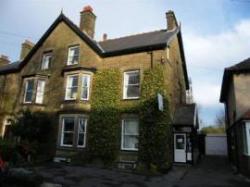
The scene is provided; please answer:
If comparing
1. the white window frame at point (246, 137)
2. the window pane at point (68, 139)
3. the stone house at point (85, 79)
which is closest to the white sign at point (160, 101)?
the stone house at point (85, 79)

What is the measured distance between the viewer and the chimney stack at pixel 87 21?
83.5 ft

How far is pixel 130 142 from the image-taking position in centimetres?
1967

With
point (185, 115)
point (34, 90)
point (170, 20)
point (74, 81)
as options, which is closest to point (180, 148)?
point (185, 115)

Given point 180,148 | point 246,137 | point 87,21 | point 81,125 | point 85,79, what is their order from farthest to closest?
point 87,21 → point 85,79 → point 81,125 → point 180,148 → point 246,137

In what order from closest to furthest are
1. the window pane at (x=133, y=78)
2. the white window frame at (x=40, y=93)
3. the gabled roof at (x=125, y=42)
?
the gabled roof at (x=125, y=42), the window pane at (x=133, y=78), the white window frame at (x=40, y=93)

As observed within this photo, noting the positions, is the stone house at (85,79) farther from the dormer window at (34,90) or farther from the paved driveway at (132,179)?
the paved driveway at (132,179)

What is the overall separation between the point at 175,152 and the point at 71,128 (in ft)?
28.1

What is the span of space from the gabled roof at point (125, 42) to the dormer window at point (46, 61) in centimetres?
149

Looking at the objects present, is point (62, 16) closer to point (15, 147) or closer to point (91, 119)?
point (91, 119)

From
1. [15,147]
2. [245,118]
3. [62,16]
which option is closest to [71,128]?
[15,147]

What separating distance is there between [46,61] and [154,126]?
43.1ft

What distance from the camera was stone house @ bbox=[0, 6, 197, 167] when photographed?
20.0 metres

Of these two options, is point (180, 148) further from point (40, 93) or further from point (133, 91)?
point (40, 93)

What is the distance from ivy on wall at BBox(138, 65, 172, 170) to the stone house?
35 centimetres
